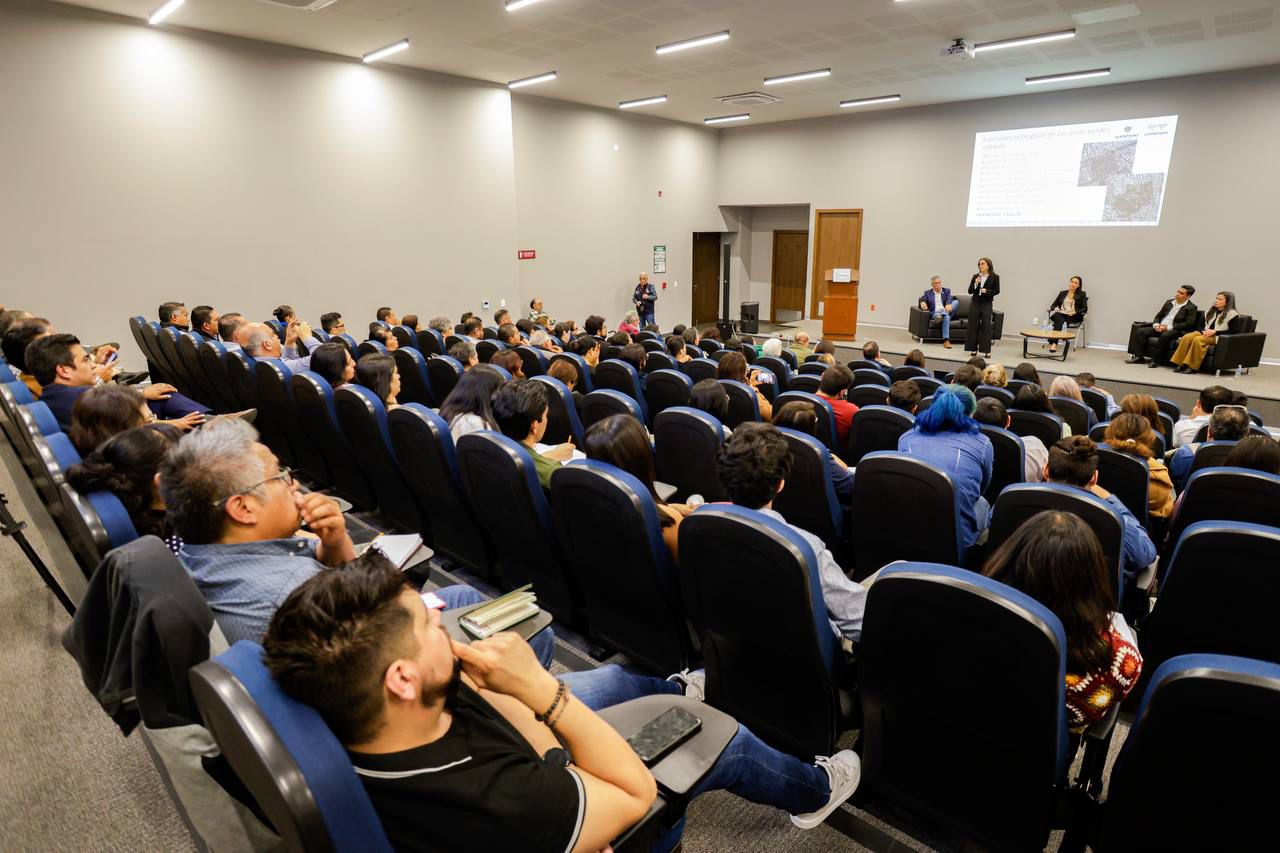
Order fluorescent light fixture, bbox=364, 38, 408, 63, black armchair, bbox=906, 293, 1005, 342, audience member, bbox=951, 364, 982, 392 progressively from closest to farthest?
audience member, bbox=951, 364, 982, 392 → fluorescent light fixture, bbox=364, 38, 408, 63 → black armchair, bbox=906, 293, 1005, 342

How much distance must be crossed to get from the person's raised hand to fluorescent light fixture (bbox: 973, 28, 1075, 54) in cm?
956

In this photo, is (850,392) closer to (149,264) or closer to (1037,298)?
(149,264)

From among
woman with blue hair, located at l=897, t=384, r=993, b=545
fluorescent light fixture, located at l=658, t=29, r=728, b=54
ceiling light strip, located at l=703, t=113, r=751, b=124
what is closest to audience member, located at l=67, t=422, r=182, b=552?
woman with blue hair, located at l=897, t=384, r=993, b=545

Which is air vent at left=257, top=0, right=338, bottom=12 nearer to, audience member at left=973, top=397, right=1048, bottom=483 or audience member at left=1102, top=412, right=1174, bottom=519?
audience member at left=973, top=397, right=1048, bottom=483

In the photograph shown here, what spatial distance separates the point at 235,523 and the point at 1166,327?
1204 centimetres

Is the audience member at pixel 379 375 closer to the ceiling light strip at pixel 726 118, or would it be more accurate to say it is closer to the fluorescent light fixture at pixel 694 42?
the fluorescent light fixture at pixel 694 42

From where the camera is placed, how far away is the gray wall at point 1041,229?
31.6ft

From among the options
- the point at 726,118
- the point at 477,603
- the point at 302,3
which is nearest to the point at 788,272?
the point at 726,118

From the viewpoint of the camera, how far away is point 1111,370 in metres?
9.45

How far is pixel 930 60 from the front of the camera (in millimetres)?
8906

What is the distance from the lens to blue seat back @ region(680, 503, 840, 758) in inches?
66.2

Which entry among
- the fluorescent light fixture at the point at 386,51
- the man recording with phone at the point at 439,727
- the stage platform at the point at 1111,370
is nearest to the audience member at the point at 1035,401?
the man recording with phone at the point at 439,727

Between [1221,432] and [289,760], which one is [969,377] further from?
[289,760]

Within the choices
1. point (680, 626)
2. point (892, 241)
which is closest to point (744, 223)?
point (892, 241)
